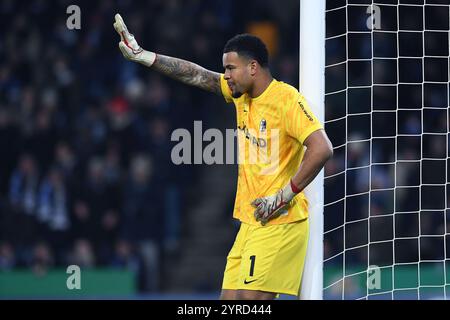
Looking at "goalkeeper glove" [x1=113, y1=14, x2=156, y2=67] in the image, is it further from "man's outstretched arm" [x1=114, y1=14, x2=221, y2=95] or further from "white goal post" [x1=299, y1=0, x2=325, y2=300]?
"white goal post" [x1=299, y1=0, x2=325, y2=300]

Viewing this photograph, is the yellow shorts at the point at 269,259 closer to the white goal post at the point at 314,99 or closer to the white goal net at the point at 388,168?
the white goal post at the point at 314,99

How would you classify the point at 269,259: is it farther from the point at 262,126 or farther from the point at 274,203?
the point at 262,126

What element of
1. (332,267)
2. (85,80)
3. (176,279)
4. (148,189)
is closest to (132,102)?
(85,80)

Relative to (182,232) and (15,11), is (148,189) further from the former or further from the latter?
(15,11)

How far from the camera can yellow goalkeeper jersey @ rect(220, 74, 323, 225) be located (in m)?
6.20

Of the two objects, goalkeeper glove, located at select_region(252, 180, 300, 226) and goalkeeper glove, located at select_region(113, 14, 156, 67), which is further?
goalkeeper glove, located at select_region(113, 14, 156, 67)

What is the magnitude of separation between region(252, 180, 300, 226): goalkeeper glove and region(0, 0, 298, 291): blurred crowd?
20.4 feet

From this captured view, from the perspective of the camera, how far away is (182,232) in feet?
43.2

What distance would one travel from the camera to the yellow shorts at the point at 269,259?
20.1 ft

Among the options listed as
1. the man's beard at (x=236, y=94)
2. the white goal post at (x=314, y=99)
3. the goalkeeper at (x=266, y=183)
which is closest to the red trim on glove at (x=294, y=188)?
the goalkeeper at (x=266, y=183)

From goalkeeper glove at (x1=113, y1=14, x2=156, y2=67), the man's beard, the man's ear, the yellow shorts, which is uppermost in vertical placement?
goalkeeper glove at (x1=113, y1=14, x2=156, y2=67)

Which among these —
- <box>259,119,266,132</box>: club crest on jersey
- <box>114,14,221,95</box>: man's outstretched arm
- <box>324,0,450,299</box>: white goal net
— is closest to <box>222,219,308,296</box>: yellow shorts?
<box>259,119,266,132</box>: club crest on jersey

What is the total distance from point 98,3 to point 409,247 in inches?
221

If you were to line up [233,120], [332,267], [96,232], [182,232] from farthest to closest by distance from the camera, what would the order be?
[233,120]
[182,232]
[96,232]
[332,267]
